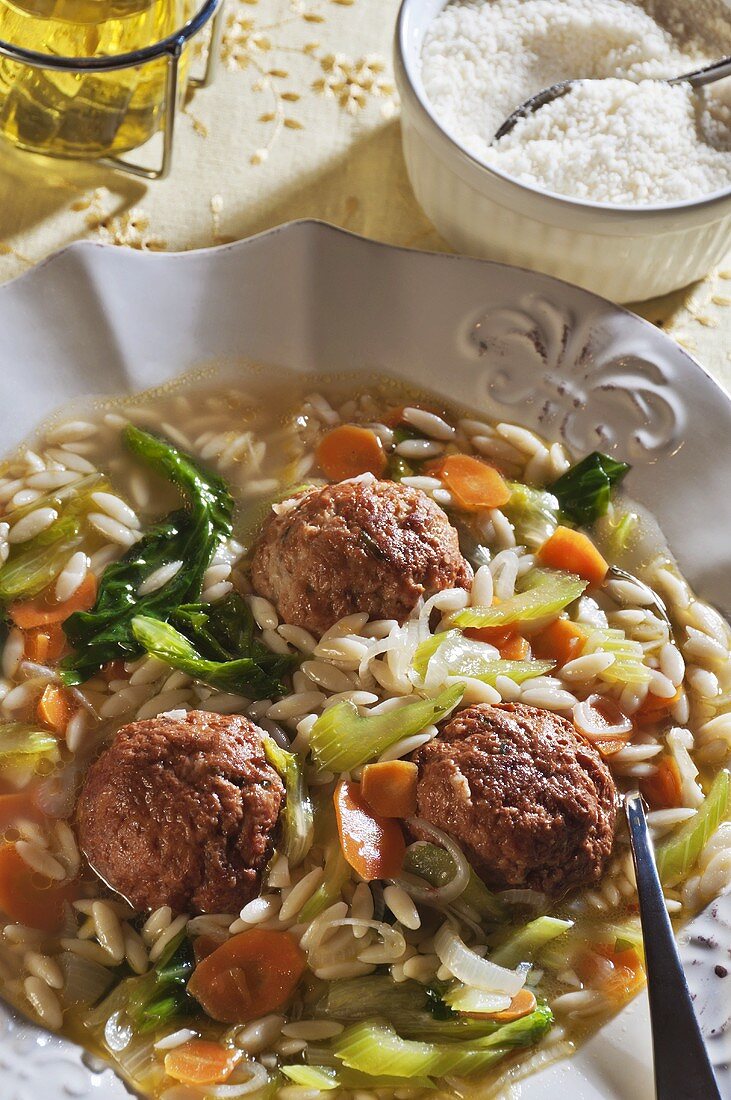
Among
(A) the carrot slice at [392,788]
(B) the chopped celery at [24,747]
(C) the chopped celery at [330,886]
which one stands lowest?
(B) the chopped celery at [24,747]

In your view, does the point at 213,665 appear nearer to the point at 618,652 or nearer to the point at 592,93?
the point at 618,652

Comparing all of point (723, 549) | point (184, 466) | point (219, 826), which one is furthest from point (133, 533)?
point (723, 549)

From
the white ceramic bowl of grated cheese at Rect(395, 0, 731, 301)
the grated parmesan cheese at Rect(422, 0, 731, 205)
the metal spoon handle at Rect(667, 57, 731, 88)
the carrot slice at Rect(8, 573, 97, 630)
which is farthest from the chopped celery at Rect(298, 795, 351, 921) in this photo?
the metal spoon handle at Rect(667, 57, 731, 88)

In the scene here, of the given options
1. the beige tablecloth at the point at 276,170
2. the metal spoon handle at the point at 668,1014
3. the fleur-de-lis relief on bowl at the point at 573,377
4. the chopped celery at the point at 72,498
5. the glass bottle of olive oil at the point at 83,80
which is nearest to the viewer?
the metal spoon handle at the point at 668,1014

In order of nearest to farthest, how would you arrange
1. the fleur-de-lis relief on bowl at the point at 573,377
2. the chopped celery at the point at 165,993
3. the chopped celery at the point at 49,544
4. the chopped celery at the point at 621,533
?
1. the chopped celery at the point at 165,993
2. the chopped celery at the point at 49,544
3. the chopped celery at the point at 621,533
4. the fleur-de-lis relief on bowl at the point at 573,377

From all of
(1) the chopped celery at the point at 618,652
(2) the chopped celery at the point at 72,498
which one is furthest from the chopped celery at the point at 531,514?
(2) the chopped celery at the point at 72,498

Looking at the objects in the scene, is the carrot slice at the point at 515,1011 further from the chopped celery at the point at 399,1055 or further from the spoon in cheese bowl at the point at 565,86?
the spoon in cheese bowl at the point at 565,86
